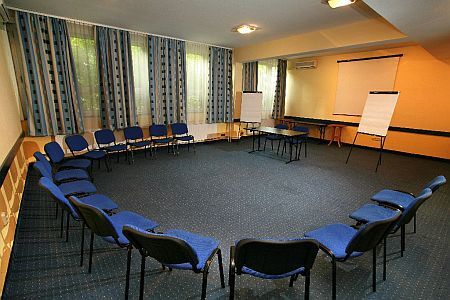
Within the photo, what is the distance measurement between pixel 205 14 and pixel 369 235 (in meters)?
3.84

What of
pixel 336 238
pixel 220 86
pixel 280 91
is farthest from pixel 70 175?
pixel 280 91

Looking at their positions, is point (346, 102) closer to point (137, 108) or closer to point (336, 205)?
point (336, 205)

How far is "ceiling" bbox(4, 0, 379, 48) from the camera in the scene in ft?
11.2

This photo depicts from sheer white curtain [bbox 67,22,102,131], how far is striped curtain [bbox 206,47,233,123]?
9.33 ft

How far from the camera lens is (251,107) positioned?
6.73 metres

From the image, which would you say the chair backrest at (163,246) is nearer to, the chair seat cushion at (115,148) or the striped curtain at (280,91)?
the chair seat cushion at (115,148)

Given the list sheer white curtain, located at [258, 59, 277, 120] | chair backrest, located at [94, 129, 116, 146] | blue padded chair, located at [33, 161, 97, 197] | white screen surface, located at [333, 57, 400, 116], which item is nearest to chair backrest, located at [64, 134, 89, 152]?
A: chair backrest, located at [94, 129, 116, 146]

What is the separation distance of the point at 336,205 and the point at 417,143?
4.04 m

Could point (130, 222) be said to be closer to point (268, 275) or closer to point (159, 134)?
point (268, 275)

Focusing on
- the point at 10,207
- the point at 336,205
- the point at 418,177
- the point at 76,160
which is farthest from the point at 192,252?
the point at 418,177

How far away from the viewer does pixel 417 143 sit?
561 cm

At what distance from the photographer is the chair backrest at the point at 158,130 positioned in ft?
18.2

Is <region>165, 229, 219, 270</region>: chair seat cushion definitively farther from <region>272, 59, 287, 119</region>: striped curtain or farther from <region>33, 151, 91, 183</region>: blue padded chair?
<region>272, 59, 287, 119</region>: striped curtain

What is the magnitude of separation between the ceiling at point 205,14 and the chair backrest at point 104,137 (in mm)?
2090
